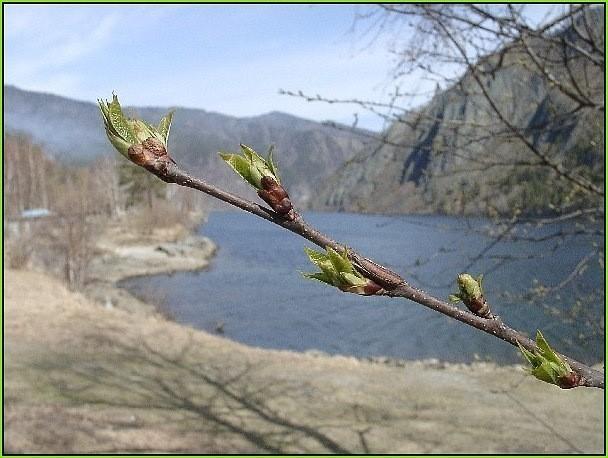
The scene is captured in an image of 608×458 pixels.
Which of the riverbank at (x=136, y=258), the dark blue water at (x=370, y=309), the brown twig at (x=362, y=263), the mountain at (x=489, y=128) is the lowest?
the riverbank at (x=136, y=258)

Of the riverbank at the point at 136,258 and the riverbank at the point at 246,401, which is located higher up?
the riverbank at the point at 246,401

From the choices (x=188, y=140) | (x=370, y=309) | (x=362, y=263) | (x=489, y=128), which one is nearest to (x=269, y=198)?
(x=362, y=263)

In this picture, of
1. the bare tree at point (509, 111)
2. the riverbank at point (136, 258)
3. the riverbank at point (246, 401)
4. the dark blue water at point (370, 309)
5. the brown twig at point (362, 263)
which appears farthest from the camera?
the riverbank at point (136, 258)

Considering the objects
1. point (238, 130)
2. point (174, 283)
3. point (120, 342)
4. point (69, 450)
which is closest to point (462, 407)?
point (69, 450)

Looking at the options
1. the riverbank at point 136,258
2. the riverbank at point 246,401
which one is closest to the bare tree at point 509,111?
the riverbank at point 246,401

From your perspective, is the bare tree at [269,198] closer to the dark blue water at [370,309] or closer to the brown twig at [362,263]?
the brown twig at [362,263]

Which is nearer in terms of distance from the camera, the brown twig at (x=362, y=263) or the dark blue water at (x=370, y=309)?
the brown twig at (x=362, y=263)

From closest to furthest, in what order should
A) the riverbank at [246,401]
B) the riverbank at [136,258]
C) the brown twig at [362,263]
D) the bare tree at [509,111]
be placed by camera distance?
the brown twig at [362,263]
the bare tree at [509,111]
the riverbank at [246,401]
the riverbank at [136,258]
